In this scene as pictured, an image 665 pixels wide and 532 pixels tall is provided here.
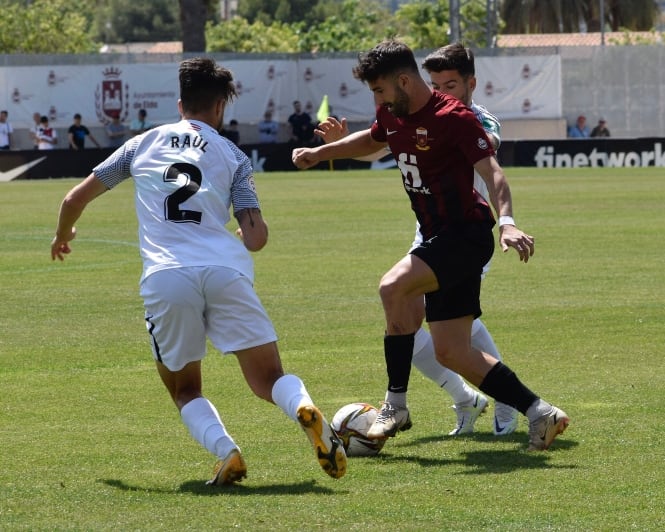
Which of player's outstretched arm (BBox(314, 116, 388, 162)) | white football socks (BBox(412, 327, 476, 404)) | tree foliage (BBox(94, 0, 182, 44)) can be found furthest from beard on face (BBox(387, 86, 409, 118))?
tree foliage (BBox(94, 0, 182, 44))

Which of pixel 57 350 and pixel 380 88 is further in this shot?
pixel 57 350

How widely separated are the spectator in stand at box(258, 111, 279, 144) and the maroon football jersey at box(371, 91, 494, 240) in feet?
120

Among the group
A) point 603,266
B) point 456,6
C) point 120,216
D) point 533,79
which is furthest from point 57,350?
point 533,79

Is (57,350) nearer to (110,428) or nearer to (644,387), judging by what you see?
(110,428)

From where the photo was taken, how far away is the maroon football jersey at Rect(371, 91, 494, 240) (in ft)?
21.4

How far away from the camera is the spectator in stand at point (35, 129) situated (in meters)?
40.5

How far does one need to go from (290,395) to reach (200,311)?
0.54 m

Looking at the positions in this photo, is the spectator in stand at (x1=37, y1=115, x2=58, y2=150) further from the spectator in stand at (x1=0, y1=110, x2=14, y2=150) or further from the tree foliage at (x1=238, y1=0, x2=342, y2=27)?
the tree foliage at (x1=238, y1=0, x2=342, y2=27)

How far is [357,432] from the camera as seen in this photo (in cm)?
678

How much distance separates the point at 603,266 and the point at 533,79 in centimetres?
3055

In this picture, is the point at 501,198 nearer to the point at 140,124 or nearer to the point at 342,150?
the point at 342,150

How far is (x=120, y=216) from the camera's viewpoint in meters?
24.0

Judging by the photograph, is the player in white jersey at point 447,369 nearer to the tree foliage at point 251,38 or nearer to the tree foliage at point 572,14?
the tree foliage at point 572,14

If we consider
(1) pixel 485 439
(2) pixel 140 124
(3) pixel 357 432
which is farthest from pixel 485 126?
(2) pixel 140 124
